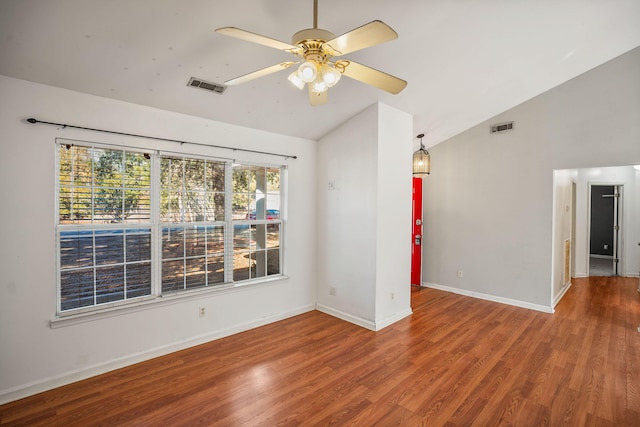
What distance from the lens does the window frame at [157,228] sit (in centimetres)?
267

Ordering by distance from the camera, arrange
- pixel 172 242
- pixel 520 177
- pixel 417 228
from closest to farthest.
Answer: pixel 172 242 < pixel 520 177 < pixel 417 228

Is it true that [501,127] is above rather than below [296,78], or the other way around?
above

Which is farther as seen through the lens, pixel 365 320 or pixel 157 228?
pixel 365 320

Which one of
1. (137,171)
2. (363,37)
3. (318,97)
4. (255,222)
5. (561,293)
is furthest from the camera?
(561,293)

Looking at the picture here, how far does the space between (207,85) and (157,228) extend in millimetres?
1564

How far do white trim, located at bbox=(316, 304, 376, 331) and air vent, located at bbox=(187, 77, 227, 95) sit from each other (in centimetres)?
319

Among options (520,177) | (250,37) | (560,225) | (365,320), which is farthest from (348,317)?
(560,225)

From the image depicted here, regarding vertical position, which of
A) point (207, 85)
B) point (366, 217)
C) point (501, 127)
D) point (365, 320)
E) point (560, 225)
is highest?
point (501, 127)

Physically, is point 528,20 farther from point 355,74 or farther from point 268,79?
point 268,79

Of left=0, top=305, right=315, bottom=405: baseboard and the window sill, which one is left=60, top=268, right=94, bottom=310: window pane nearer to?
the window sill

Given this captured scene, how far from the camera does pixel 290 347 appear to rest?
3.42m

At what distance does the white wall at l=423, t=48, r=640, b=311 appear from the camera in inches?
158

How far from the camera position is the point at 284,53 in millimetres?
2641

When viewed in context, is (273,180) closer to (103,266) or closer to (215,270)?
(215,270)
